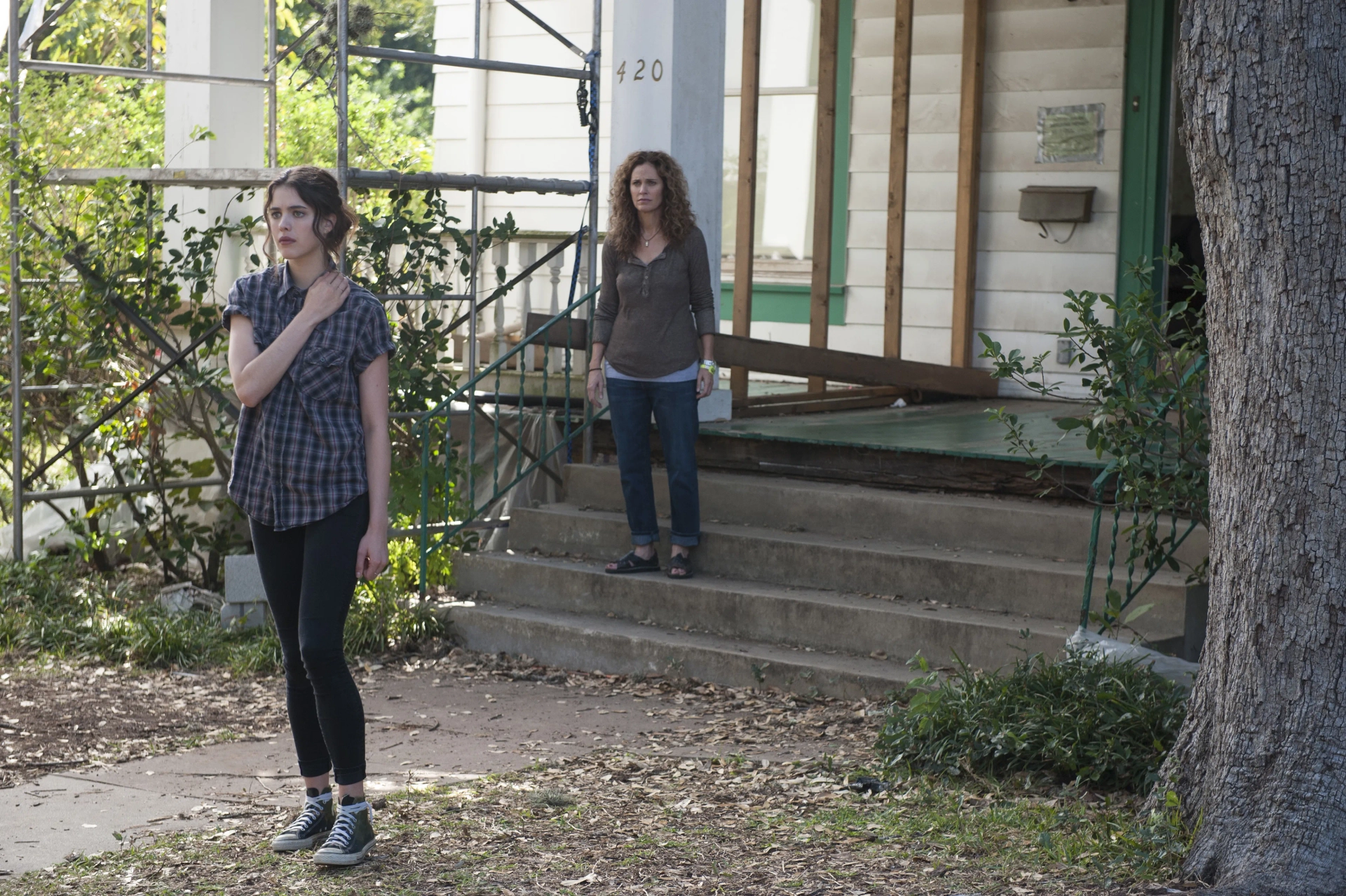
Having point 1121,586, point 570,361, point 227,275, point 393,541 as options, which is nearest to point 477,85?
point 227,275

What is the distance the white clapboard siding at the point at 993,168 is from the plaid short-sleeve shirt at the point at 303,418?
5866 millimetres

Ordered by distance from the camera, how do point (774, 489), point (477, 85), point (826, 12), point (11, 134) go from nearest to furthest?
point (774, 489) < point (11, 134) < point (826, 12) < point (477, 85)

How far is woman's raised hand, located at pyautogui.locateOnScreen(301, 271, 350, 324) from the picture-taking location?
387cm

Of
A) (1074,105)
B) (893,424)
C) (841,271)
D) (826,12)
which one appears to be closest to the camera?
(893,424)

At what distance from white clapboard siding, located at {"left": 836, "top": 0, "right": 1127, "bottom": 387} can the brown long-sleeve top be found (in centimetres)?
319

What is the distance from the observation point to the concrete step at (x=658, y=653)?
18.6 feet

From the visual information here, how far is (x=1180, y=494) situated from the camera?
4973 millimetres

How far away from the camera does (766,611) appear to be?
6160 mm

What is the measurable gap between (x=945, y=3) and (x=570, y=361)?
12.5 ft

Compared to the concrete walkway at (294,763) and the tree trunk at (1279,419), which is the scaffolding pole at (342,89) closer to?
the concrete walkway at (294,763)

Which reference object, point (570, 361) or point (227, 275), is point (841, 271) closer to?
point (570, 361)

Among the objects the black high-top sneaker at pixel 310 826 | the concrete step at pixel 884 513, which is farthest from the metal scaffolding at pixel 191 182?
the black high-top sneaker at pixel 310 826

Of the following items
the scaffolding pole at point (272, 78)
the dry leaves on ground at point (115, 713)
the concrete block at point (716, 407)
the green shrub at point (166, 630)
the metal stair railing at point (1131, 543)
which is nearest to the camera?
the metal stair railing at point (1131, 543)

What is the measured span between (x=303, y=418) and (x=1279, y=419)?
2362 mm
